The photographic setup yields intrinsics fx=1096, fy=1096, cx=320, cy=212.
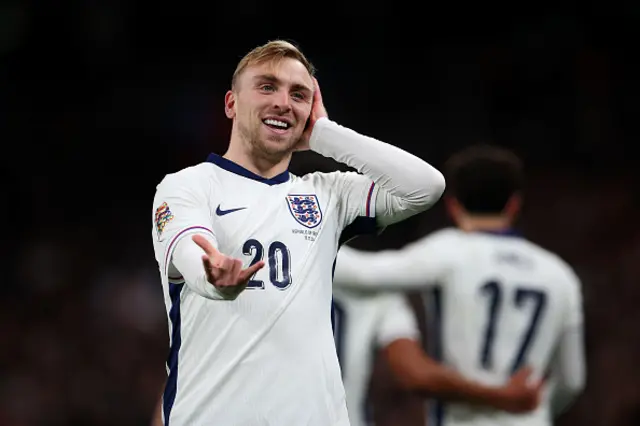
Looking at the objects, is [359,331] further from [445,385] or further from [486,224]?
[486,224]

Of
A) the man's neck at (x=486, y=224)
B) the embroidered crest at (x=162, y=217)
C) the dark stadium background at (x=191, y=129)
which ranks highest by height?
the embroidered crest at (x=162, y=217)

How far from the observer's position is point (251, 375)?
3.24 m

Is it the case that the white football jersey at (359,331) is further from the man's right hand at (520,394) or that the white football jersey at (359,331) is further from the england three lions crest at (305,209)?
the england three lions crest at (305,209)

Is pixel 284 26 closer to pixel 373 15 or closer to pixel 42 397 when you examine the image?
pixel 373 15

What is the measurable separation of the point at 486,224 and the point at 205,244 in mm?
2591

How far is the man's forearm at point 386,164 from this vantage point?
3465 millimetres

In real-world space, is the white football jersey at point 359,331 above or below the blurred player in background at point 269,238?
below

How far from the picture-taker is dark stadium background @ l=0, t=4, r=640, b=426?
1155cm

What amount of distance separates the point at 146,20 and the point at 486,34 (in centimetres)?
436

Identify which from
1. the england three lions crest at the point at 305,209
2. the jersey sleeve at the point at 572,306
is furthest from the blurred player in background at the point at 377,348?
the england three lions crest at the point at 305,209

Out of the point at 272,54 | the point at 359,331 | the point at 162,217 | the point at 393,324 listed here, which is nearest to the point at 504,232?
the point at 393,324

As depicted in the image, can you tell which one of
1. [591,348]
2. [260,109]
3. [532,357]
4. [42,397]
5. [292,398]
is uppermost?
[260,109]

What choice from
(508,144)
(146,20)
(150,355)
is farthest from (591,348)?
(146,20)

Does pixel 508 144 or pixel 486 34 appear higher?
pixel 486 34
